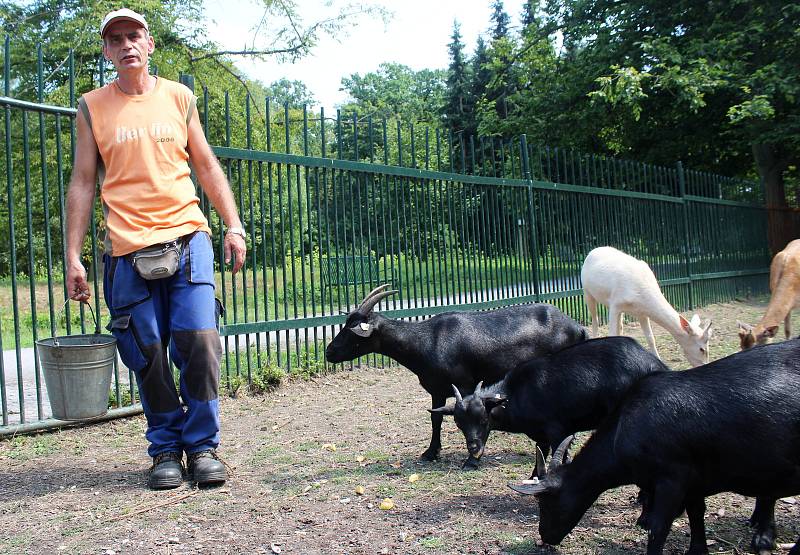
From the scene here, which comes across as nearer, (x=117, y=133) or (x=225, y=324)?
(x=117, y=133)

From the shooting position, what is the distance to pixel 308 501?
4117 mm

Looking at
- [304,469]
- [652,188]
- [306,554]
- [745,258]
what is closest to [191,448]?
[304,469]

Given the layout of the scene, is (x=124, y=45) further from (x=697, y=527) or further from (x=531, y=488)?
(x=697, y=527)

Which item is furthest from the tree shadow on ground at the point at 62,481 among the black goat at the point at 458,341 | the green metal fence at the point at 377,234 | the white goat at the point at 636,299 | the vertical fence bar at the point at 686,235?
the vertical fence bar at the point at 686,235

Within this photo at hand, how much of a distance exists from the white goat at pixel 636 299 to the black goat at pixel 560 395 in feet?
12.7

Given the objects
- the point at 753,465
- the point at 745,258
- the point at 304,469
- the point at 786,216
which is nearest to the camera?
the point at 753,465

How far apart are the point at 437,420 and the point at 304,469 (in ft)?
3.00

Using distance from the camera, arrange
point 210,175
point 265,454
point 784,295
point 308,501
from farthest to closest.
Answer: point 784,295
point 265,454
point 210,175
point 308,501

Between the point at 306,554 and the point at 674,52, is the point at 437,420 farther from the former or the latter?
the point at 674,52

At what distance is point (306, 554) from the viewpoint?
3381mm

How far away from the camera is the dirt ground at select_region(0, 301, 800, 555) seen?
3.51 metres

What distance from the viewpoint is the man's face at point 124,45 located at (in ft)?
13.9

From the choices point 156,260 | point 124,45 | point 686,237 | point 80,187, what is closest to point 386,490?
point 156,260

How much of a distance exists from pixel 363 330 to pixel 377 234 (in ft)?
10.5
